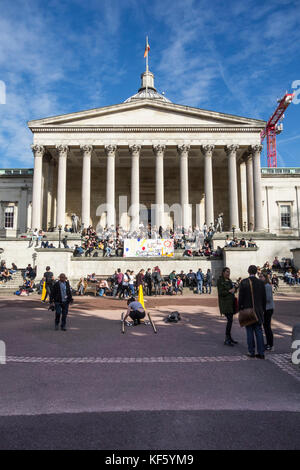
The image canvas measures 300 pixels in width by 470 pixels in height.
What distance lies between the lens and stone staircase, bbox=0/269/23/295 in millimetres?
25422

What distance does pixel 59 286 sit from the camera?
11805 millimetres

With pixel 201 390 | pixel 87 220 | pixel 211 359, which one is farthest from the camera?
pixel 87 220

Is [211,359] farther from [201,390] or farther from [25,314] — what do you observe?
[25,314]

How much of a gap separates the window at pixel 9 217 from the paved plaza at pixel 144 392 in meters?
40.4

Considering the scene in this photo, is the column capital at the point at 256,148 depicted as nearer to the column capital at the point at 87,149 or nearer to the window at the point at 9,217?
the column capital at the point at 87,149

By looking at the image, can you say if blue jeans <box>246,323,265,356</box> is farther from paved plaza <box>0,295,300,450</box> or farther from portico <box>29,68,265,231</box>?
portico <box>29,68,265,231</box>

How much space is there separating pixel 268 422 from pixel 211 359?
133 inches

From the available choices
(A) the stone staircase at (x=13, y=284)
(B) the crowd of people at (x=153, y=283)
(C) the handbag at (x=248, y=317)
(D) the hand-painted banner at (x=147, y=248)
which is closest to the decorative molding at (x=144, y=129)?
(D) the hand-painted banner at (x=147, y=248)

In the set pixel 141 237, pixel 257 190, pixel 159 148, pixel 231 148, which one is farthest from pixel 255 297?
pixel 231 148

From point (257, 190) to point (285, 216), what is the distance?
12.4 meters

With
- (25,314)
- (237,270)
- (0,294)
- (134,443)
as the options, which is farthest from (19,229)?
(134,443)

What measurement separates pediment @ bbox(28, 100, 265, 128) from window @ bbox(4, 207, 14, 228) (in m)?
14.2

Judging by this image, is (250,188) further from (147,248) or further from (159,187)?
(147,248)

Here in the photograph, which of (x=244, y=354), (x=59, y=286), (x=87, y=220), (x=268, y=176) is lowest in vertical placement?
(x=244, y=354)
